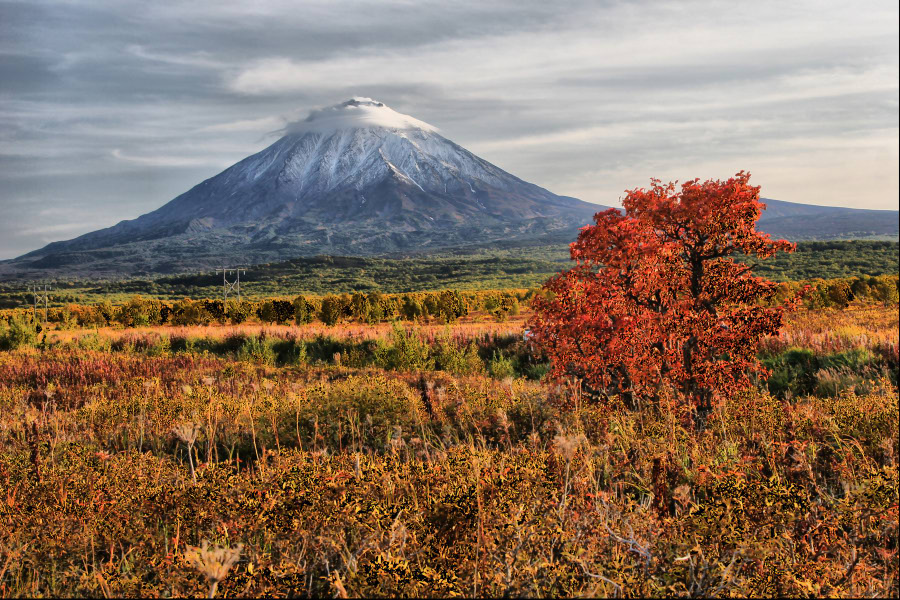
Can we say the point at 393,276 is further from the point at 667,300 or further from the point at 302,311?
the point at 667,300

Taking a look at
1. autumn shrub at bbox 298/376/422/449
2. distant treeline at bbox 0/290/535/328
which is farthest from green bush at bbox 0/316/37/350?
distant treeline at bbox 0/290/535/328

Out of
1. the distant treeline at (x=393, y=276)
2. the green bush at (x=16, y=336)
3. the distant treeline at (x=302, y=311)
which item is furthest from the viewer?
the distant treeline at (x=393, y=276)

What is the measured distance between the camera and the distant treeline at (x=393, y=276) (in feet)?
301

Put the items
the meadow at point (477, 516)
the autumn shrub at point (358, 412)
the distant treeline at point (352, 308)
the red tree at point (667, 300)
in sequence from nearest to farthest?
the meadow at point (477, 516), the autumn shrub at point (358, 412), the red tree at point (667, 300), the distant treeline at point (352, 308)

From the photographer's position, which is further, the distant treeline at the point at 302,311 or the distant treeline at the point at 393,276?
the distant treeline at the point at 393,276

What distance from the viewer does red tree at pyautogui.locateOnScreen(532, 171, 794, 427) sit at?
621 cm

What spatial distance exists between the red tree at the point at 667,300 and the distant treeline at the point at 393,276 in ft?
255

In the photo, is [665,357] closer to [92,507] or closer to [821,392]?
[821,392]

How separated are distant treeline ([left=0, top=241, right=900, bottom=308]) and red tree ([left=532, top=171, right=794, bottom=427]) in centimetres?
7768

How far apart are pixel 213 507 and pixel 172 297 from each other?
A: 383 ft

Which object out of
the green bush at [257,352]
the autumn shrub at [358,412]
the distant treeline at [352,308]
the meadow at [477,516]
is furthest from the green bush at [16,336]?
the distant treeline at [352,308]

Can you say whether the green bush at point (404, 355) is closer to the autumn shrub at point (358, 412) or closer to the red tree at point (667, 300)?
the autumn shrub at point (358, 412)

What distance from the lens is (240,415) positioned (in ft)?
21.1

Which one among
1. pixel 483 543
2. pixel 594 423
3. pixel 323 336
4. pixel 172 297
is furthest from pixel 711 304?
pixel 172 297
